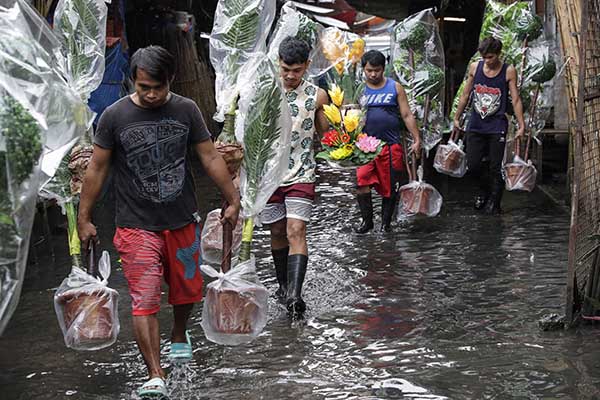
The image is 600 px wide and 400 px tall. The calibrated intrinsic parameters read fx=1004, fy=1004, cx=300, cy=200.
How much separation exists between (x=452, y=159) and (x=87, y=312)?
18.9ft

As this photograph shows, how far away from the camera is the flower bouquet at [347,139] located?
22.0 ft

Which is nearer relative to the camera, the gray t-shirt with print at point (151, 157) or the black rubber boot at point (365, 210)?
the gray t-shirt with print at point (151, 157)

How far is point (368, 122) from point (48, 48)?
16.7ft

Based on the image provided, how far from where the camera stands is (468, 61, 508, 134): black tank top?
9930 millimetres

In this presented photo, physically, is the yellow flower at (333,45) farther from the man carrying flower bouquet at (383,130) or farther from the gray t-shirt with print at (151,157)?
the gray t-shirt with print at (151,157)

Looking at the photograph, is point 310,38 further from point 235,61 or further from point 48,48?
point 48,48

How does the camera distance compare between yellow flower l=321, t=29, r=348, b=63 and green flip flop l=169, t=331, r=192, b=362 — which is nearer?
green flip flop l=169, t=331, r=192, b=362

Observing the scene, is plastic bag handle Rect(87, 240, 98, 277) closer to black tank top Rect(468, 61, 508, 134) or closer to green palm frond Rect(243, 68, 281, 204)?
green palm frond Rect(243, 68, 281, 204)

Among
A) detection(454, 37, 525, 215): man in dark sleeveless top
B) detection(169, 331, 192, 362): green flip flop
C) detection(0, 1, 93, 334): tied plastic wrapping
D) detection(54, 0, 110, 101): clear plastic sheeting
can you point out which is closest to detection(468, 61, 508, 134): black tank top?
detection(454, 37, 525, 215): man in dark sleeveless top

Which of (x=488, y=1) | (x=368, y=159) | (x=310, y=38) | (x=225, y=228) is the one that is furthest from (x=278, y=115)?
(x=488, y=1)

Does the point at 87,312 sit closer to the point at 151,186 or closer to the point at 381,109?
the point at 151,186

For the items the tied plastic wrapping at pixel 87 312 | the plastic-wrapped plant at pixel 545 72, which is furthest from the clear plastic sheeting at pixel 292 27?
the tied plastic wrapping at pixel 87 312

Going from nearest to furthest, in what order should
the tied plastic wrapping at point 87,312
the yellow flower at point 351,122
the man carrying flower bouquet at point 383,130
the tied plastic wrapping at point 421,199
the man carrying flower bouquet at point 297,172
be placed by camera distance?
the tied plastic wrapping at point 87,312, the man carrying flower bouquet at point 297,172, the yellow flower at point 351,122, the man carrying flower bouquet at point 383,130, the tied plastic wrapping at point 421,199

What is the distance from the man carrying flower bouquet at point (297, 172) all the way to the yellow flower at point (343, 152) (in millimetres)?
262
